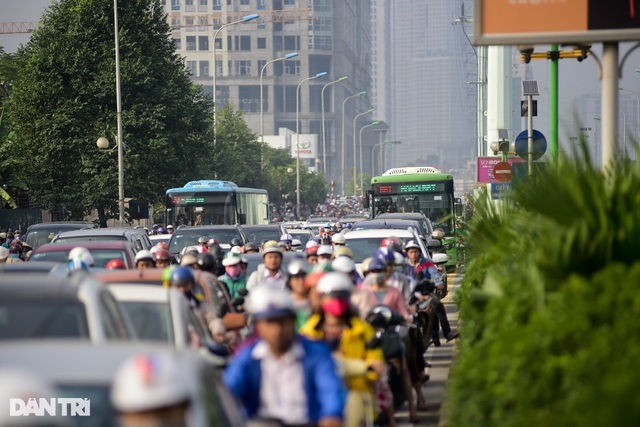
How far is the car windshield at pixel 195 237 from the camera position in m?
26.8

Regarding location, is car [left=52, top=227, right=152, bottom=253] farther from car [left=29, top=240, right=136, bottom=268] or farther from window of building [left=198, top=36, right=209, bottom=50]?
window of building [left=198, top=36, right=209, bottom=50]

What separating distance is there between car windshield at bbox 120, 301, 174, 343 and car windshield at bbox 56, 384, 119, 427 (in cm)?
416

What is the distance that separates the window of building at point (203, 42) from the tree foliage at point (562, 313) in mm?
177610

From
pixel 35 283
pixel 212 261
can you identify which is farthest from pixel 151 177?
pixel 35 283

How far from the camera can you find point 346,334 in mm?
9125

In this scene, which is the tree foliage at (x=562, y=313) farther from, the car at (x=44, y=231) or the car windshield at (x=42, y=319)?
the car at (x=44, y=231)

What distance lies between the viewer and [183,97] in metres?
57.2

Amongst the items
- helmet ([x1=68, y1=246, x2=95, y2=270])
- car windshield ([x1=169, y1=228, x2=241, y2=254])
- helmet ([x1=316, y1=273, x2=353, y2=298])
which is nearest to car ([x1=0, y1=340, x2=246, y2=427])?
helmet ([x1=316, y1=273, x2=353, y2=298])

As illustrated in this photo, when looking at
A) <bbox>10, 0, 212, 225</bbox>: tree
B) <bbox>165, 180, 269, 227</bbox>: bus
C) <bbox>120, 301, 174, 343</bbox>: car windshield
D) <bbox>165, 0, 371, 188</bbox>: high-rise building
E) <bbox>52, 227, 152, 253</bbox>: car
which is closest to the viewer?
<bbox>120, 301, 174, 343</bbox>: car windshield

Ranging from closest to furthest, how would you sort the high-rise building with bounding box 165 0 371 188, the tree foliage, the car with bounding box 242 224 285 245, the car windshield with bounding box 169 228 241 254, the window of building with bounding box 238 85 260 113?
1. the tree foliage
2. the car windshield with bounding box 169 228 241 254
3. the car with bounding box 242 224 285 245
4. the high-rise building with bounding box 165 0 371 188
5. the window of building with bounding box 238 85 260 113

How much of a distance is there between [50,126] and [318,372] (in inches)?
1912

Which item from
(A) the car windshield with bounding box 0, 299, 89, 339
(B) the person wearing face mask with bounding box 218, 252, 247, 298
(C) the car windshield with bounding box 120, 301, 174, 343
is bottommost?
(B) the person wearing face mask with bounding box 218, 252, 247, 298

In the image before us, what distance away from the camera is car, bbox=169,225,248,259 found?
88.0 feet

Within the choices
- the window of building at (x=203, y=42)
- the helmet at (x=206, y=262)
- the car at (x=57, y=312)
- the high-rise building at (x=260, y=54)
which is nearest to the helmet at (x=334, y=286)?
the car at (x=57, y=312)
